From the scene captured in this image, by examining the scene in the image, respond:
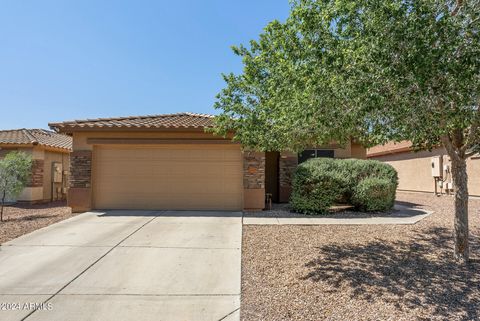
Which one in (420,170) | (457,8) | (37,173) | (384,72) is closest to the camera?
(384,72)

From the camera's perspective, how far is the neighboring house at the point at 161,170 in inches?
426

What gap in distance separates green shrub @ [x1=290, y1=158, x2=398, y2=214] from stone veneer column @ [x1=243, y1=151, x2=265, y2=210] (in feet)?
3.88

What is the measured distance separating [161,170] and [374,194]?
7639mm

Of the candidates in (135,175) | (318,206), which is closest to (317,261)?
(318,206)

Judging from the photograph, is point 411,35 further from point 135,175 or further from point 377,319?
point 135,175

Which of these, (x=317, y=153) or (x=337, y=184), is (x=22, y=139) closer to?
(x=317, y=153)

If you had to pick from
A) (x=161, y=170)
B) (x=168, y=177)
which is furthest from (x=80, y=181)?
(x=168, y=177)

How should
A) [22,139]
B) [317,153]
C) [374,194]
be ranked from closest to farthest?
[374,194]
[317,153]
[22,139]

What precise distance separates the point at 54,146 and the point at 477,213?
18270 millimetres

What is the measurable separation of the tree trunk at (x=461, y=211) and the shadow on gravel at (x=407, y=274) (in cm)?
24

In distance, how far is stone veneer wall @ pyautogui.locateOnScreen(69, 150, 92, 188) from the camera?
10836 mm

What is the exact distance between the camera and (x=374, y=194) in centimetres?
1016

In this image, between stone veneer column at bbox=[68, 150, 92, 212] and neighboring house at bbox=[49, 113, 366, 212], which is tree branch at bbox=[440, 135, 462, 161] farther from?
stone veneer column at bbox=[68, 150, 92, 212]

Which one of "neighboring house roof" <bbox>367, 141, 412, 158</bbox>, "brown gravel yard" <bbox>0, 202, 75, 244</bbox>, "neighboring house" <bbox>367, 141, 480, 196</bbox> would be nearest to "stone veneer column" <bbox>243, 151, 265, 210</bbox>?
"brown gravel yard" <bbox>0, 202, 75, 244</bbox>
